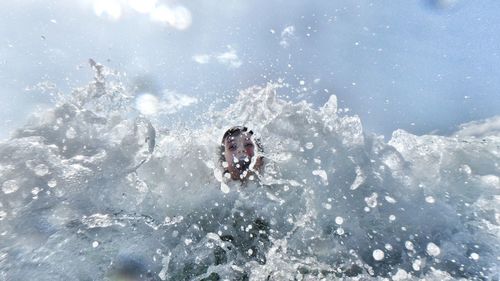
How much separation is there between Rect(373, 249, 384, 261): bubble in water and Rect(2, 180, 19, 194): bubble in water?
754 centimetres

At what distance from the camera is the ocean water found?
621 cm

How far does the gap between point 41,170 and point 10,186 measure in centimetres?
66

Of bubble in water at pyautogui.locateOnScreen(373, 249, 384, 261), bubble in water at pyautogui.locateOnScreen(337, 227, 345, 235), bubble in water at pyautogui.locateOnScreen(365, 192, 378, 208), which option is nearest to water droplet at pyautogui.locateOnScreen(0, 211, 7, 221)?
bubble in water at pyautogui.locateOnScreen(337, 227, 345, 235)

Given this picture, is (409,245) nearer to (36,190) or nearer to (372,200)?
(372,200)

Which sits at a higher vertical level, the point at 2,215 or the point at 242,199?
the point at 242,199

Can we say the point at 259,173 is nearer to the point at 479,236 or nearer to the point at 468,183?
the point at 479,236

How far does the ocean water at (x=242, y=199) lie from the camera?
621 centimetres

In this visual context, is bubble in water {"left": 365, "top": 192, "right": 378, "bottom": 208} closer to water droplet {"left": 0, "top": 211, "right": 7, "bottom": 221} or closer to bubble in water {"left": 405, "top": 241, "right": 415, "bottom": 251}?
bubble in water {"left": 405, "top": 241, "right": 415, "bottom": 251}

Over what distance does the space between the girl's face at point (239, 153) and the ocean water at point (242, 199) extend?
0.39 meters

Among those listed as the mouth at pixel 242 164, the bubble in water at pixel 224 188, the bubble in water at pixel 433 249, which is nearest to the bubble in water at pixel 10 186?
the bubble in water at pixel 224 188

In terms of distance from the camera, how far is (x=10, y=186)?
7.27m

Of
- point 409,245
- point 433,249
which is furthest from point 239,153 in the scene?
point 433,249

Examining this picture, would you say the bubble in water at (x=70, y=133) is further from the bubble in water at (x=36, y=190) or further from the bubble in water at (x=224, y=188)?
the bubble in water at (x=224, y=188)

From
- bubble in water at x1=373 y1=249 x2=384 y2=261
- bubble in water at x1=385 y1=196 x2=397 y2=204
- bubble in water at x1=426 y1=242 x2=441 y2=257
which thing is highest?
bubble in water at x1=385 y1=196 x2=397 y2=204
